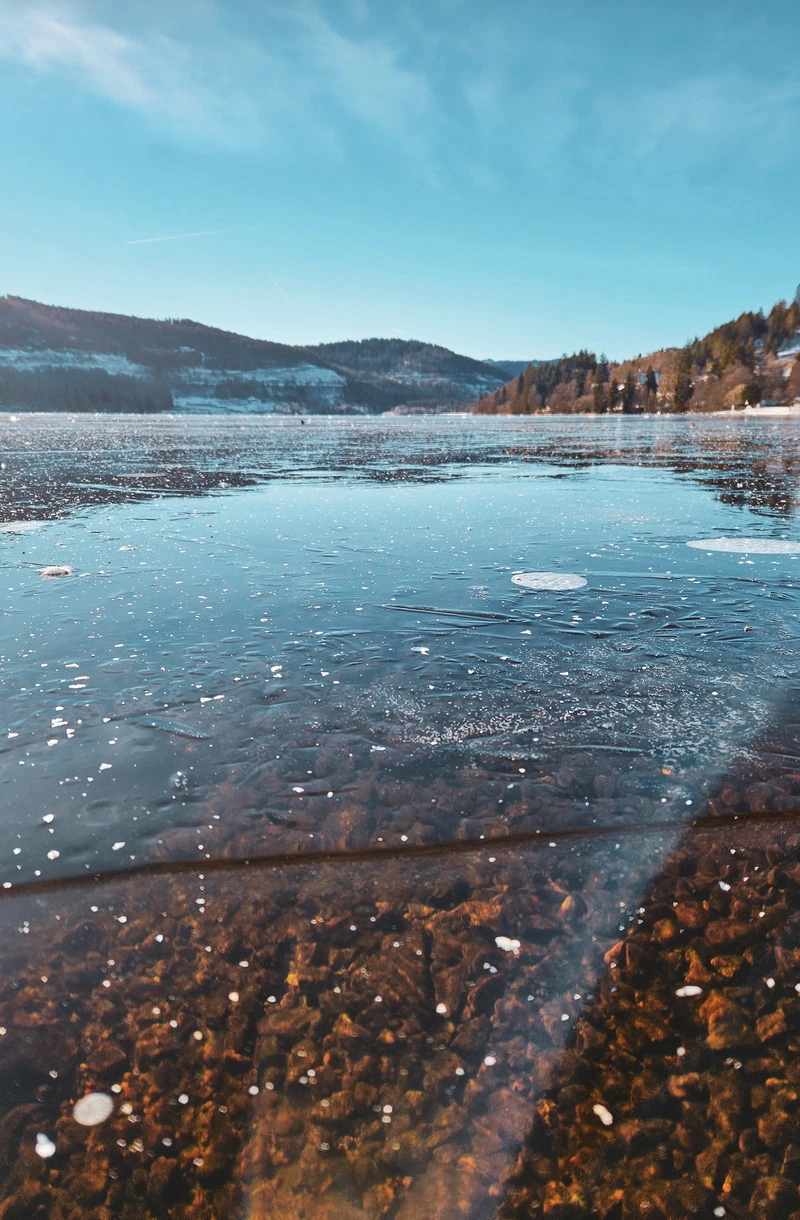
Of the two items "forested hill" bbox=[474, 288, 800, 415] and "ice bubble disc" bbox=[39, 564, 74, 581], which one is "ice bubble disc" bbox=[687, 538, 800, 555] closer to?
"ice bubble disc" bbox=[39, 564, 74, 581]

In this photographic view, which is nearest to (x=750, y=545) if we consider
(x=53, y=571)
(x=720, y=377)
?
(x=53, y=571)

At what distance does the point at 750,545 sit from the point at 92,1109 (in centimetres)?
969

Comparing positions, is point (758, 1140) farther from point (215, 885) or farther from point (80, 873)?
point (80, 873)

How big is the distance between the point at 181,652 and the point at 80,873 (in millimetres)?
2808

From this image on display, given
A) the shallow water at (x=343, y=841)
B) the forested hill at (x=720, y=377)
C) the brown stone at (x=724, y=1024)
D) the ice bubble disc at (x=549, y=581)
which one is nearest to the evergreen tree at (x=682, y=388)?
the forested hill at (x=720, y=377)

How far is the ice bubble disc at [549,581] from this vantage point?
24.2 feet

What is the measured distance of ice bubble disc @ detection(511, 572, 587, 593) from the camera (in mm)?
7386

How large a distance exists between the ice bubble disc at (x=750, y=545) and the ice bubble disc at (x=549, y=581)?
106 inches

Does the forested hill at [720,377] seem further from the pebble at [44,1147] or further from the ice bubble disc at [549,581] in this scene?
the pebble at [44,1147]

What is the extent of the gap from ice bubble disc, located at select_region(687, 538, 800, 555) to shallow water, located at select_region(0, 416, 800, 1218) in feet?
3.72

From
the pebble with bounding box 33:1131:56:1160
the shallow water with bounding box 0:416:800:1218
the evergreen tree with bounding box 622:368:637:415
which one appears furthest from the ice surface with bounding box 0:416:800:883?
the evergreen tree with bounding box 622:368:637:415

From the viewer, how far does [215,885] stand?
288 centimetres

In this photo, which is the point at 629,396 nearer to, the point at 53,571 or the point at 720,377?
the point at 720,377

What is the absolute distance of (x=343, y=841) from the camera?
3141 millimetres
